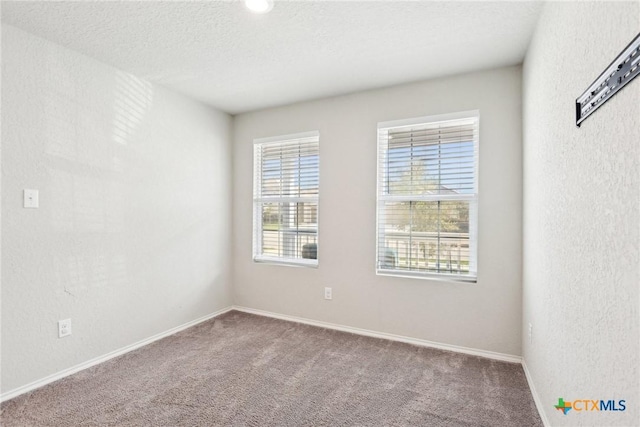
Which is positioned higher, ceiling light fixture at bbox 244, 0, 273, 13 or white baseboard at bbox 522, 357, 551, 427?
ceiling light fixture at bbox 244, 0, 273, 13

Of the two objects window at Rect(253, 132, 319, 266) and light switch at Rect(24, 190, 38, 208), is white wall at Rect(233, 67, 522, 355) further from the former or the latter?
light switch at Rect(24, 190, 38, 208)

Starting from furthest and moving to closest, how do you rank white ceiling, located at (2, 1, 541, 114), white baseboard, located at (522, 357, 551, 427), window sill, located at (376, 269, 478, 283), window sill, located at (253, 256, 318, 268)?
window sill, located at (253, 256, 318, 268)
window sill, located at (376, 269, 478, 283)
white ceiling, located at (2, 1, 541, 114)
white baseboard, located at (522, 357, 551, 427)

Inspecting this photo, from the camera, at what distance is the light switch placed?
7.02ft

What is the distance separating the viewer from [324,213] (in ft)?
11.1

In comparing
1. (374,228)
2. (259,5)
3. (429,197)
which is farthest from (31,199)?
(429,197)

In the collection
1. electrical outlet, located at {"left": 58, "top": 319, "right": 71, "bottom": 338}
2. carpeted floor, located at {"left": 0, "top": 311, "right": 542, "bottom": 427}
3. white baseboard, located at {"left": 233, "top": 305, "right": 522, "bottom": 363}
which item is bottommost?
carpeted floor, located at {"left": 0, "top": 311, "right": 542, "bottom": 427}

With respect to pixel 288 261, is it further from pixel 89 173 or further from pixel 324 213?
pixel 89 173

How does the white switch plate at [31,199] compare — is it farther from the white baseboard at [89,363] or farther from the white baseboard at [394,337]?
the white baseboard at [394,337]

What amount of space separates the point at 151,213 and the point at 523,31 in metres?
3.29

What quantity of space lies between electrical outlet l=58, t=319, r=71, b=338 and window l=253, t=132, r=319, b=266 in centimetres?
184

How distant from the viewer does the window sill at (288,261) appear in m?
3.48

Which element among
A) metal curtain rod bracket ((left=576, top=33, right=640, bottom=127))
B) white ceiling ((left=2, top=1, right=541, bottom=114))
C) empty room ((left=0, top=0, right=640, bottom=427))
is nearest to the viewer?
metal curtain rod bracket ((left=576, top=33, right=640, bottom=127))

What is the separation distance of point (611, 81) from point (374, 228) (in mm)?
2217

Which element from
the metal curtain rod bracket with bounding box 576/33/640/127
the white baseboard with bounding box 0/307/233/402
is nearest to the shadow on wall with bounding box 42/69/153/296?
the white baseboard with bounding box 0/307/233/402
